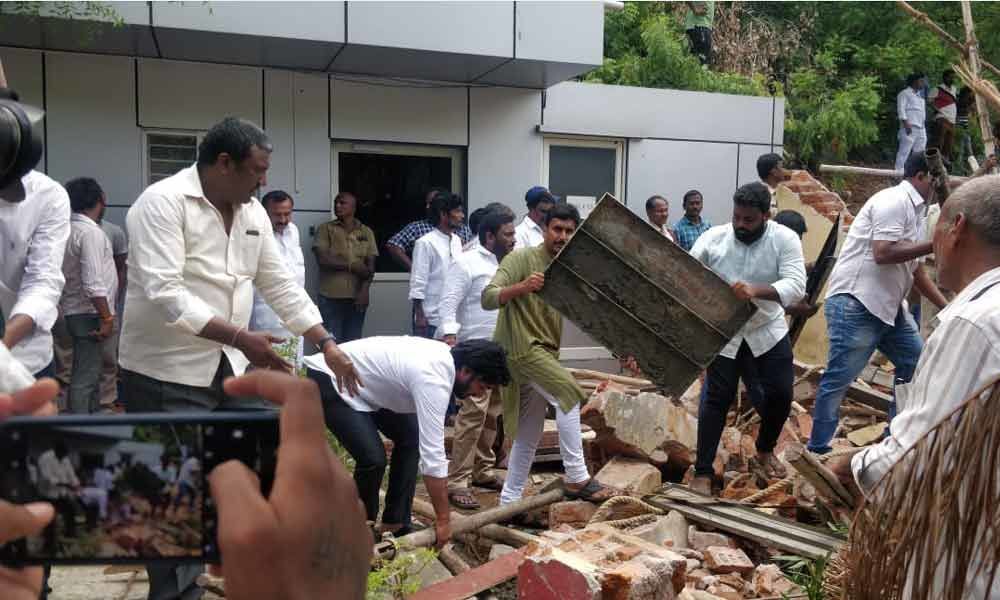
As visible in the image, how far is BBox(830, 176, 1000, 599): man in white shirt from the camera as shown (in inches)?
87.1

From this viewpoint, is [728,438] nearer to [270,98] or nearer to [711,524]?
[711,524]

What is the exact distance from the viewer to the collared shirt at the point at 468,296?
643cm

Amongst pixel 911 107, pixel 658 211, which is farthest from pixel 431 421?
pixel 911 107

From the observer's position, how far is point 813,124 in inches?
626

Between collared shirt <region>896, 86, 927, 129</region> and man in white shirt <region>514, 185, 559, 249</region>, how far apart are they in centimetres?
931

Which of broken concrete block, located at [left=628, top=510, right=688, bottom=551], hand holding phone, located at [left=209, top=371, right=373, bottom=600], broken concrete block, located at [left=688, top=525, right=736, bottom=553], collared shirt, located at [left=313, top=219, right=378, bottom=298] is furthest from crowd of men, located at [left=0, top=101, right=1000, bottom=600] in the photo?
collared shirt, located at [left=313, top=219, right=378, bottom=298]

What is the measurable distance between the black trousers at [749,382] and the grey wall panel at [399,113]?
460 centimetres

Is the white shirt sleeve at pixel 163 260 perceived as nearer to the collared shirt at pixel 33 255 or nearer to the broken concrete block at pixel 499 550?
the collared shirt at pixel 33 255

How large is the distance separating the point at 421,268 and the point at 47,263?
13.7ft

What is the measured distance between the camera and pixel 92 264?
6.07 metres

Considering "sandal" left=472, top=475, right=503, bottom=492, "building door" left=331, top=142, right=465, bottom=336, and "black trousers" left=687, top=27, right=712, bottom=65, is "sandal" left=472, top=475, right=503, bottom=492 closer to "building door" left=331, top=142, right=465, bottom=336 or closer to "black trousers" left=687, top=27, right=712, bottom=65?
"building door" left=331, top=142, right=465, bottom=336

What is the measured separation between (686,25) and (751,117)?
648 centimetres

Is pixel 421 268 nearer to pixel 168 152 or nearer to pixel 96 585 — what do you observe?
pixel 168 152

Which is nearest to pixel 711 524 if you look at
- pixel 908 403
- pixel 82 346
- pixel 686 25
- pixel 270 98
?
pixel 908 403
